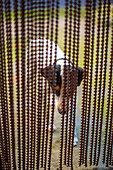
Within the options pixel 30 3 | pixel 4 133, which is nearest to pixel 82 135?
pixel 4 133

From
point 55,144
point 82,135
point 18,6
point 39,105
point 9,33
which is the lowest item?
point 55,144

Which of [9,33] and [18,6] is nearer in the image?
[18,6]

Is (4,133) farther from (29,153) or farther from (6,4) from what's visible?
(6,4)

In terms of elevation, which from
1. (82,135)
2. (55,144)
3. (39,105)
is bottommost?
(55,144)

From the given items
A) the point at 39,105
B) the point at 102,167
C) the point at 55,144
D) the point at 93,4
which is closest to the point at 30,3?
the point at 93,4

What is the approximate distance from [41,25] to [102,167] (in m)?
1.77

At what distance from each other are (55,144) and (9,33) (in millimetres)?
1993

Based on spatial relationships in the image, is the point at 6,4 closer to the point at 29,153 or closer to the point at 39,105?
the point at 39,105

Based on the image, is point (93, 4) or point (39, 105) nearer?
point (93, 4)

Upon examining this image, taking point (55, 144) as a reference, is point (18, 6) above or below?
above

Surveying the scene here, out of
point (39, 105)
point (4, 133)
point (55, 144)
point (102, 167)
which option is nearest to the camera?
point (39, 105)

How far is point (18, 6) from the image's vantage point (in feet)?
5.35

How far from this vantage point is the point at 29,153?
7.00ft

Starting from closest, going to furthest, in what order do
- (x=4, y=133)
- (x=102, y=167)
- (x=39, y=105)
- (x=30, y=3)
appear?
(x=30, y=3)
(x=39, y=105)
(x=4, y=133)
(x=102, y=167)
